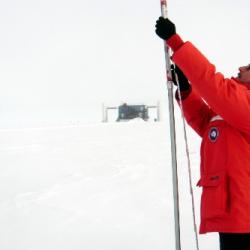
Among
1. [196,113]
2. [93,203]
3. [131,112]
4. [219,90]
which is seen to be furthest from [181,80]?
[131,112]

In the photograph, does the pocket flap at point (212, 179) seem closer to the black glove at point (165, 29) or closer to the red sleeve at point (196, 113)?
the red sleeve at point (196, 113)

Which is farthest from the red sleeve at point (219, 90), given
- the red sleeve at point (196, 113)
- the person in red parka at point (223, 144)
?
the red sleeve at point (196, 113)

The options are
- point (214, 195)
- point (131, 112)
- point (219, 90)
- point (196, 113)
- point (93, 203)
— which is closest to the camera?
point (219, 90)

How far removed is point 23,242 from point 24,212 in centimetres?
73

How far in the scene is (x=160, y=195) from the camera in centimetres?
401

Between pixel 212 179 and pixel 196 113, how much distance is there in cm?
38

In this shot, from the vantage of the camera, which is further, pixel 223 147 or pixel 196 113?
pixel 196 113

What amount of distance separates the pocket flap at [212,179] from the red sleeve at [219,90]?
0.19 m

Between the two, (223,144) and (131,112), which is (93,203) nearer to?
(223,144)

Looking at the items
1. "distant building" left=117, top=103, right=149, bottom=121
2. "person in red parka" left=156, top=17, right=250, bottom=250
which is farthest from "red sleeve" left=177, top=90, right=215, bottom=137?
"distant building" left=117, top=103, right=149, bottom=121

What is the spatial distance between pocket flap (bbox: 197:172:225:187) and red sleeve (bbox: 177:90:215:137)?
29cm

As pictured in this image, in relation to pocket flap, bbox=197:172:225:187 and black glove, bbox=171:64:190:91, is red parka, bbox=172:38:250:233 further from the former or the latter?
black glove, bbox=171:64:190:91

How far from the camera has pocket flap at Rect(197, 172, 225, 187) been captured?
1.43m

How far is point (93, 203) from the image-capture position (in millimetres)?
3797
